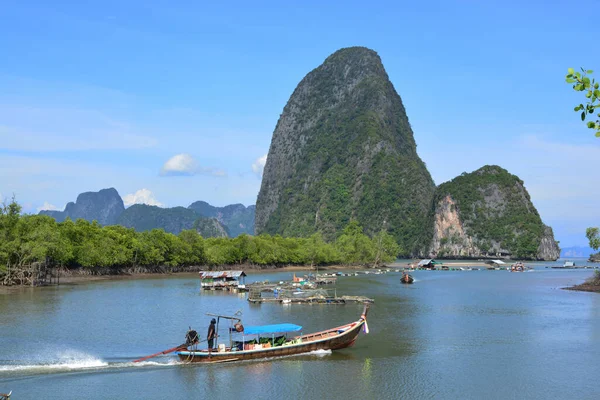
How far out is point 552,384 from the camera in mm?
25078

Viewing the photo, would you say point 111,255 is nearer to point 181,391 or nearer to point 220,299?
point 220,299

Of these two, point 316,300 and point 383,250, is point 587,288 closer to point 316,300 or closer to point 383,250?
point 316,300

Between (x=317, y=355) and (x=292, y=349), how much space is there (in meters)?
1.56

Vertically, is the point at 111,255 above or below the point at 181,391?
above

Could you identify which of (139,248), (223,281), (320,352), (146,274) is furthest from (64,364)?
(146,274)

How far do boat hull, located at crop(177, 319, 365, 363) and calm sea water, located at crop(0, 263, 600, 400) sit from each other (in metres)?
0.39

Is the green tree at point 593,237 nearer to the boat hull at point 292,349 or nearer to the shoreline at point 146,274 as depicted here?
the shoreline at point 146,274

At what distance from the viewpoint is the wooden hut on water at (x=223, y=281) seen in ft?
222

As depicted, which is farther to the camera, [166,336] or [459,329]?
[459,329]

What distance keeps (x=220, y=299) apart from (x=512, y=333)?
2963 cm

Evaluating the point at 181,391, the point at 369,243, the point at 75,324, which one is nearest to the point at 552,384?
the point at 181,391

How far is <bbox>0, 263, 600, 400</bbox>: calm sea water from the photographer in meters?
23.5

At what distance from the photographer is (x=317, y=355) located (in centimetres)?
2877

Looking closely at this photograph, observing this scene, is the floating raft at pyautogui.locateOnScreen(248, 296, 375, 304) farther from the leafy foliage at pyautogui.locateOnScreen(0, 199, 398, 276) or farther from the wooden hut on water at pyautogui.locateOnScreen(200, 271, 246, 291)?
the leafy foliage at pyautogui.locateOnScreen(0, 199, 398, 276)
